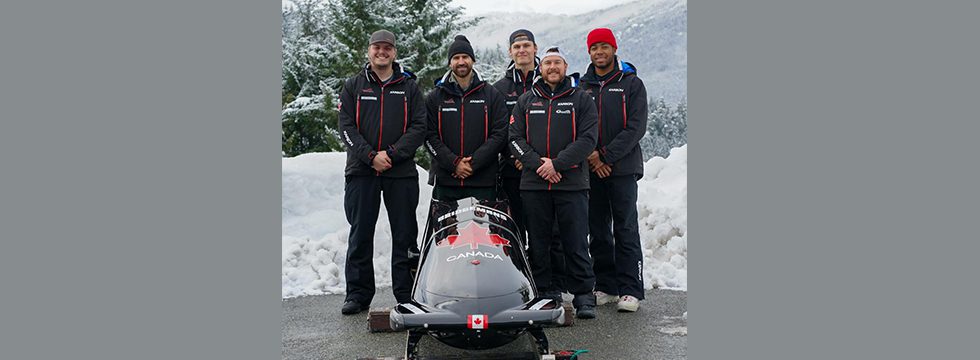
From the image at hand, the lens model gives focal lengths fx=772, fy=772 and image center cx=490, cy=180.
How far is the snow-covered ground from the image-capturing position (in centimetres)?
716

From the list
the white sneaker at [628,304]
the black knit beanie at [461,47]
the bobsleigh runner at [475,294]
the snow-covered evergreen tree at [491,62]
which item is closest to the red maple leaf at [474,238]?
the bobsleigh runner at [475,294]

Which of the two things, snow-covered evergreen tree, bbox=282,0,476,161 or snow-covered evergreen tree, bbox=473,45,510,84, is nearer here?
snow-covered evergreen tree, bbox=282,0,476,161

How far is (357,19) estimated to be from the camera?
13.8m

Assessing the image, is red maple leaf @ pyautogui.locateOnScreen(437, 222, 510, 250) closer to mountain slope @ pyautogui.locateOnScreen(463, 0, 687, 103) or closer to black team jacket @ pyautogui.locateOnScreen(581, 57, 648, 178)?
black team jacket @ pyautogui.locateOnScreen(581, 57, 648, 178)

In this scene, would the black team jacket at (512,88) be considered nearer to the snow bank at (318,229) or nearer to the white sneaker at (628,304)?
the white sneaker at (628,304)

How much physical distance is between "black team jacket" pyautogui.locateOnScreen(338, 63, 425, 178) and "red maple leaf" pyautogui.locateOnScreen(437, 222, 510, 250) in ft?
3.94

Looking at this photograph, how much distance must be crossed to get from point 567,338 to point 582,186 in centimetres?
108

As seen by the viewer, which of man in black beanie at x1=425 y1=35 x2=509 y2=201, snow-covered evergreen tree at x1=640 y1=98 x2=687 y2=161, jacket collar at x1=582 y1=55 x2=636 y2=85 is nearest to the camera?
man in black beanie at x1=425 y1=35 x2=509 y2=201

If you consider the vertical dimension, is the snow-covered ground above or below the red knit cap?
below

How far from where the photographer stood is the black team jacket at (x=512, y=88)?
612 cm

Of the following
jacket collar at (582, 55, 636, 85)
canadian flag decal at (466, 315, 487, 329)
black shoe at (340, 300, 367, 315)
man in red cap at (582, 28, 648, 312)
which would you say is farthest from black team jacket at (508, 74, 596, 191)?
canadian flag decal at (466, 315, 487, 329)

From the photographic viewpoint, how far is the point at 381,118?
567 cm

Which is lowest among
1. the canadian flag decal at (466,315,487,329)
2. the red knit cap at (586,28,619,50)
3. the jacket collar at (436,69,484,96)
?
the canadian flag decal at (466,315,487,329)

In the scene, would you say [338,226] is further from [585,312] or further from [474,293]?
[474,293]
